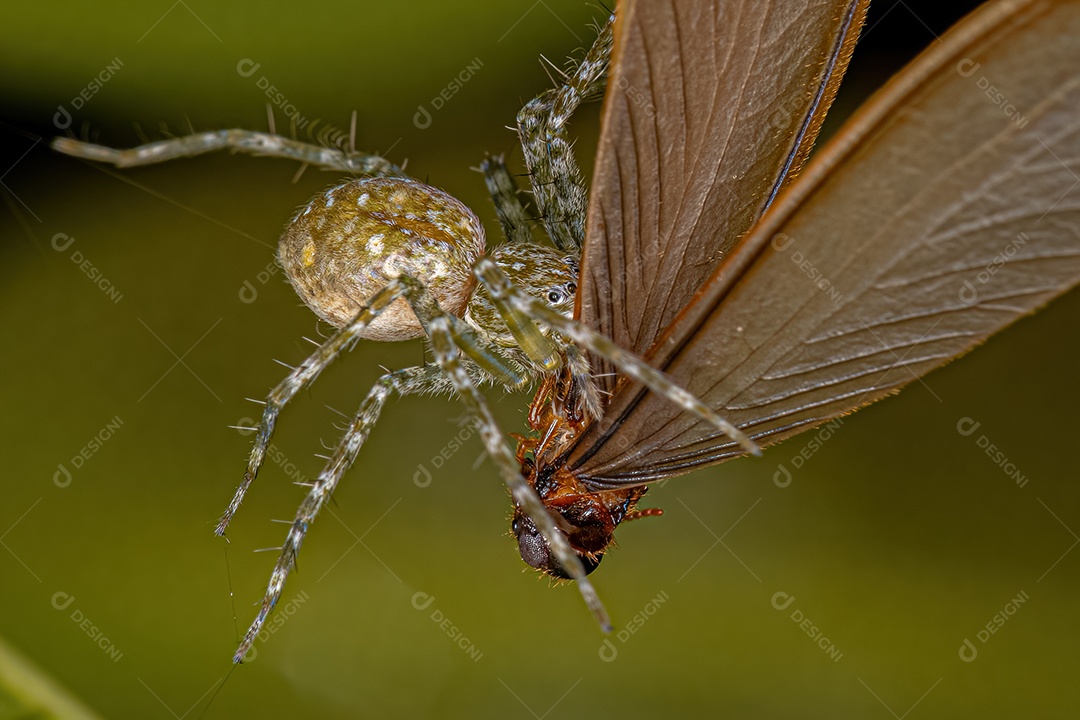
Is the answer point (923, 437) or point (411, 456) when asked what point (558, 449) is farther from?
point (923, 437)

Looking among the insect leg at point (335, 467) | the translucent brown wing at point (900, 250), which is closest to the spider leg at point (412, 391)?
the insect leg at point (335, 467)

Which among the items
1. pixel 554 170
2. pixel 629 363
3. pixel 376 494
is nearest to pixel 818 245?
pixel 629 363

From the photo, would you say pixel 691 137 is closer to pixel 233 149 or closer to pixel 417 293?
pixel 417 293

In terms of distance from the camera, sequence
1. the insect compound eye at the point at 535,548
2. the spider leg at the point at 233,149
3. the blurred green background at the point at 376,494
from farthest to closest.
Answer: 1. the blurred green background at the point at 376,494
2. the insect compound eye at the point at 535,548
3. the spider leg at the point at 233,149

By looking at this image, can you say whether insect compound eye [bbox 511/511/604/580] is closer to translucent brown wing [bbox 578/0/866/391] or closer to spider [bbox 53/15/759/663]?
spider [bbox 53/15/759/663]

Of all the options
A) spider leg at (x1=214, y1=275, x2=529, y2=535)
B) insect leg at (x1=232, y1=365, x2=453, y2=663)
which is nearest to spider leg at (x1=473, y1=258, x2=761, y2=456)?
spider leg at (x1=214, y1=275, x2=529, y2=535)

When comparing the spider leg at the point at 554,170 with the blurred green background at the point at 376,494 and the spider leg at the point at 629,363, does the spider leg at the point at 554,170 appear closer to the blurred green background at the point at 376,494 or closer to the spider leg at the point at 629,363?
the blurred green background at the point at 376,494

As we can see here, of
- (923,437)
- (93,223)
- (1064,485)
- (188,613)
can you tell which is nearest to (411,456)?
(188,613)
